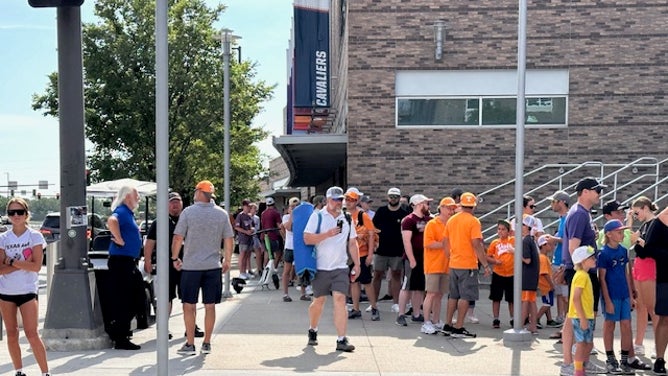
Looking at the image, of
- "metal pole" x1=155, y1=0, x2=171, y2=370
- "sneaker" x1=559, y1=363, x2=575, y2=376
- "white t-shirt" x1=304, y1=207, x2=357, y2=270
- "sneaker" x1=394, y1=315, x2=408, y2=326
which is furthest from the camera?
"sneaker" x1=394, y1=315, x2=408, y2=326

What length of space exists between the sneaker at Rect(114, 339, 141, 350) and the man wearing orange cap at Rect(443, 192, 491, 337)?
3.73 m

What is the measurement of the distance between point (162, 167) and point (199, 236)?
384 centimetres

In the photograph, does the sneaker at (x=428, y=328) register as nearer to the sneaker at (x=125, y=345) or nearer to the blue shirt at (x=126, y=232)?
the sneaker at (x=125, y=345)

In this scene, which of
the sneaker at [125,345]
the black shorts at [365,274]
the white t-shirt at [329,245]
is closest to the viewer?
the sneaker at [125,345]

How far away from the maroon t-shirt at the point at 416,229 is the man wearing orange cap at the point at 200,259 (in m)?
2.91

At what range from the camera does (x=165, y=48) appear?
3.99 m

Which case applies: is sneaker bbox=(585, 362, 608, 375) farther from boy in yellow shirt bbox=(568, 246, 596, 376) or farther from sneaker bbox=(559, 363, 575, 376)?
boy in yellow shirt bbox=(568, 246, 596, 376)

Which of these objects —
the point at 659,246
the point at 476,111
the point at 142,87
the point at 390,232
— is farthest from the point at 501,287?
the point at 142,87

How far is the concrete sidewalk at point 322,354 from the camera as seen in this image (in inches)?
279

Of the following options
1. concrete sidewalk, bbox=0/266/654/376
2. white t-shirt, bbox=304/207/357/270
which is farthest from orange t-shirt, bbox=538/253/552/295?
white t-shirt, bbox=304/207/357/270

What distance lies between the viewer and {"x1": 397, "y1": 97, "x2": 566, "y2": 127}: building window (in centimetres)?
1620

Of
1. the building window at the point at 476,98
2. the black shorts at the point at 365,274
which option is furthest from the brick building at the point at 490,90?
the black shorts at the point at 365,274

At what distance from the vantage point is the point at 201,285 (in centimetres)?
776

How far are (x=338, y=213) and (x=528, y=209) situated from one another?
131 inches
